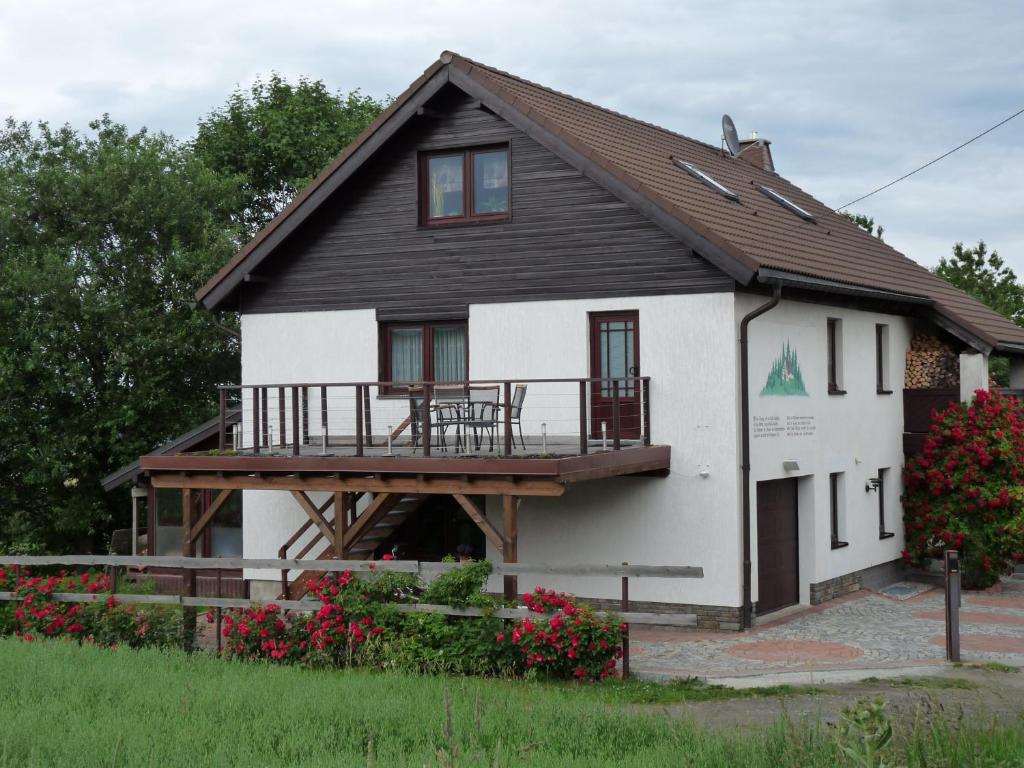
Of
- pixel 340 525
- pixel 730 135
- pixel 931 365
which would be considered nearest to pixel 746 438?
pixel 340 525

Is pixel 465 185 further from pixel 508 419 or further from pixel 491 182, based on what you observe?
pixel 508 419

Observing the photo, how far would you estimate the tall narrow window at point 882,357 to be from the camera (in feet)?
70.7

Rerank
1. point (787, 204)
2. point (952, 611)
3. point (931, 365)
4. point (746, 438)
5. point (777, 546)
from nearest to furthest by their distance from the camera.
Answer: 1. point (952, 611)
2. point (746, 438)
3. point (777, 546)
4. point (931, 365)
5. point (787, 204)

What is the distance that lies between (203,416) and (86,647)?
14.7m

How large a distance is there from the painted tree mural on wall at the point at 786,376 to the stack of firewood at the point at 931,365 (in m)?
4.80

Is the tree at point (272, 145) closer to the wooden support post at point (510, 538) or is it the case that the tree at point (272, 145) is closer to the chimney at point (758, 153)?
the chimney at point (758, 153)

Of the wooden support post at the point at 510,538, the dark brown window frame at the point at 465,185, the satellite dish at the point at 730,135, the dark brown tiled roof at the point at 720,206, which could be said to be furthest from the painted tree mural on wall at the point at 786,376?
the satellite dish at the point at 730,135

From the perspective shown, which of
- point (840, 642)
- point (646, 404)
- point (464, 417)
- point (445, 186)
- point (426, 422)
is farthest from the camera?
point (445, 186)

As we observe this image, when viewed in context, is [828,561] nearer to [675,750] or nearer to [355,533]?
[355,533]

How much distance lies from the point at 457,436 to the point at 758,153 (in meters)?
14.6

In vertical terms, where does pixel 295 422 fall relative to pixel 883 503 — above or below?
above

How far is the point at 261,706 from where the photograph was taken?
33.8ft

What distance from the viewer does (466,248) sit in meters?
18.7

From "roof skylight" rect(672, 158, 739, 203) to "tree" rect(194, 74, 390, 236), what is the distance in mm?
18084
